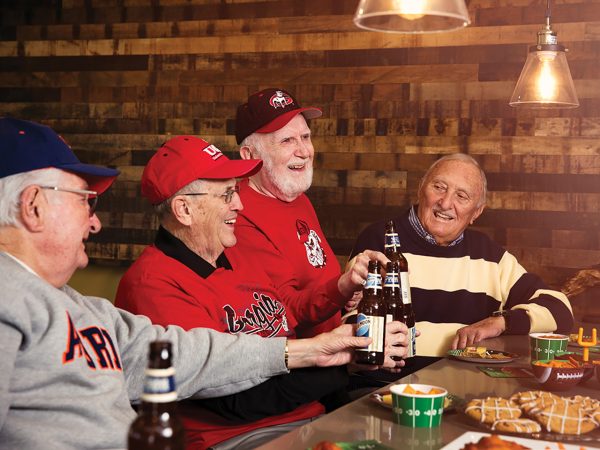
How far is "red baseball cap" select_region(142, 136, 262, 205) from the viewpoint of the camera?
8.09 feet

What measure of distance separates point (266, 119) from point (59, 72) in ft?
7.32

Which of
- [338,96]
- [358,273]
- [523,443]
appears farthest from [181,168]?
[338,96]

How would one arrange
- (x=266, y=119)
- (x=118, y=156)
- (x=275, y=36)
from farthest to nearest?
1. (x=118, y=156)
2. (x=275, y=36)
3. (x=266, y=119)

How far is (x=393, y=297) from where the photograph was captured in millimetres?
2791

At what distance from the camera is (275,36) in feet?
15.3

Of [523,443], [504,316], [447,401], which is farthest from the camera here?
[504,316]

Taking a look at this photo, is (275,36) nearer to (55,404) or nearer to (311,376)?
(311,376)

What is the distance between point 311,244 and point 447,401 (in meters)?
1.49

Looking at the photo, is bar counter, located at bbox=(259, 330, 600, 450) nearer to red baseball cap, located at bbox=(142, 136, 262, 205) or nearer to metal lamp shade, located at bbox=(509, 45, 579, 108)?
red baseball cap, located at bbox=(142, 136, 262, 205)

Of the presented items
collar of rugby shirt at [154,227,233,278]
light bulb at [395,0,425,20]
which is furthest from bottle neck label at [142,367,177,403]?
collar of rugby shirt at [154,227,233,278]

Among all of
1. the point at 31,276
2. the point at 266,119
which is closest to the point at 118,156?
the point at 266,119

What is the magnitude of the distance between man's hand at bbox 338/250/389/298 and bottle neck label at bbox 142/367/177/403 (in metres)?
1.53

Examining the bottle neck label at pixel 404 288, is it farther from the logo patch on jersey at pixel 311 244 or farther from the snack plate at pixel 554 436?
the snack plate at pixel 554 436

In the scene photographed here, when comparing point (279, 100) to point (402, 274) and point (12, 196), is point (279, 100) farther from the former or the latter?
point (12, 196)
